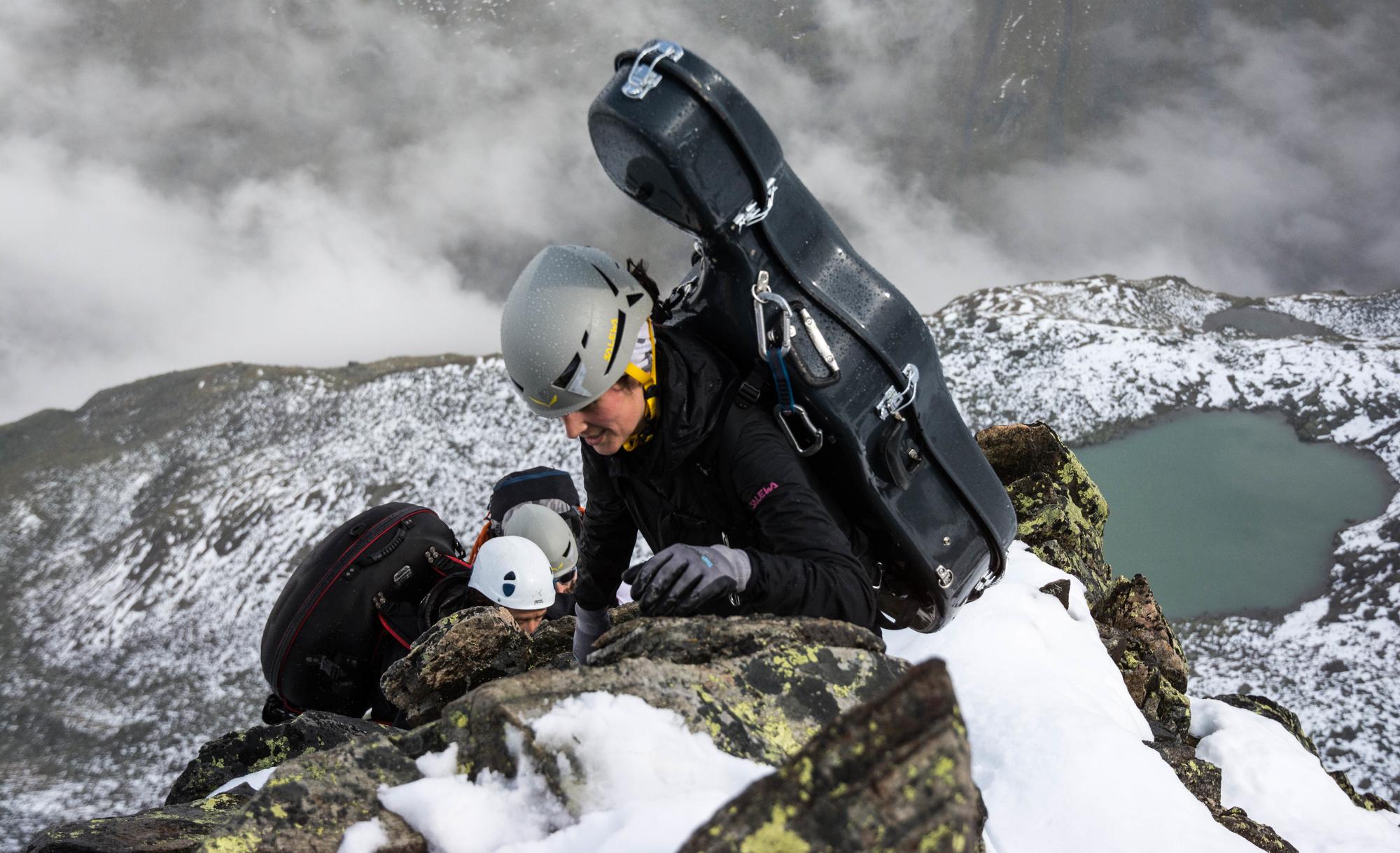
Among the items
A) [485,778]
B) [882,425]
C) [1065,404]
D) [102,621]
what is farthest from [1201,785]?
[102,621]

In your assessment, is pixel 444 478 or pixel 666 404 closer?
pixel 666 404

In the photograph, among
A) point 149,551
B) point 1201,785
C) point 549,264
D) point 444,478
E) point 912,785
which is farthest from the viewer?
point 149,551

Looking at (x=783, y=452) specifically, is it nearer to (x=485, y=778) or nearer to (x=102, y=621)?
(x=485, y=778)

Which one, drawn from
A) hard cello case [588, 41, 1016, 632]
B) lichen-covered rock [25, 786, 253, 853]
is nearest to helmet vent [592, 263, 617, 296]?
hard cello case [588, 41, 1016, 632]

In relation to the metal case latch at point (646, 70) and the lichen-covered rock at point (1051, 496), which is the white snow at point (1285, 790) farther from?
the metal case latch at point (646, 70)

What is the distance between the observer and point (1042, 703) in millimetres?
6402

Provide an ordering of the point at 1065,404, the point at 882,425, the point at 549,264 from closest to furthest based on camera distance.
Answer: the point at 549,264, the point at 882,425, the point at 1065,404

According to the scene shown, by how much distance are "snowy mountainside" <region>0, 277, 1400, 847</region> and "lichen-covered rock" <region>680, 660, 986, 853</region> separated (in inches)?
2057

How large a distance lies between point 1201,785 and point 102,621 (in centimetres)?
14998

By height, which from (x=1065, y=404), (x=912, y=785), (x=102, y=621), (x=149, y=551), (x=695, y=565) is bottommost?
(x=912, y=785)

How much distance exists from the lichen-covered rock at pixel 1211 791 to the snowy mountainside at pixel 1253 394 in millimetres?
42615

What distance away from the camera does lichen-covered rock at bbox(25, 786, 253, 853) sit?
13.4 ft

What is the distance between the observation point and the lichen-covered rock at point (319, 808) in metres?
3.17

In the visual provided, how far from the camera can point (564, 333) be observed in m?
4.66
